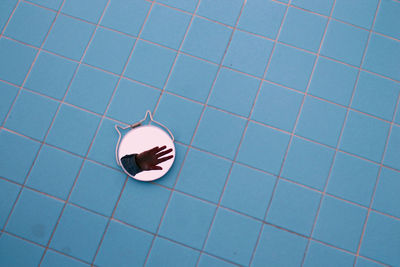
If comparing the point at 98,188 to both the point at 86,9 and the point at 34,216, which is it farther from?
the point at 86,9

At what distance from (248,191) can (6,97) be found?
1.64 m

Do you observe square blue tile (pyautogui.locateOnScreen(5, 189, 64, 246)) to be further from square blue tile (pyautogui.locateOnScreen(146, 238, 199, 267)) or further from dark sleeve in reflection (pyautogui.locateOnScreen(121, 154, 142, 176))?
square blue tile (pyautogui.locateOnScreen(146, 238, 199, 267))

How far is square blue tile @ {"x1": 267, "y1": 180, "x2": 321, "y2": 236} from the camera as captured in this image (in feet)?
6.26

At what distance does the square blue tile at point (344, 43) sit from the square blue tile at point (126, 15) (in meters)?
1.24

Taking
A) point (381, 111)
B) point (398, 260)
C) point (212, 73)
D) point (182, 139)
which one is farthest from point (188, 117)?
point (398, 260)

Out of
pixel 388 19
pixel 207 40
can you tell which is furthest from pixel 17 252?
pixel 388 19

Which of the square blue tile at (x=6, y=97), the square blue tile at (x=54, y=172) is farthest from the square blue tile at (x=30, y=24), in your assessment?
the square blue tile at (x=54, y=172)

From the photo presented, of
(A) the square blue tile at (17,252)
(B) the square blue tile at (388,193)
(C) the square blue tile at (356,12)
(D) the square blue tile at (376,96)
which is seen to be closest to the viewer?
(A) the square blue tile at (17,252)

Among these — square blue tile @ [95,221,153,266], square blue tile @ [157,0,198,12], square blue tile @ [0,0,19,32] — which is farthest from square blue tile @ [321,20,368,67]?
square blue tile @ [0,0,19,32]

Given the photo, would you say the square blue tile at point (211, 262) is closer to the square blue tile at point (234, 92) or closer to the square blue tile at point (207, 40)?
the square blue tile at point (234, 92)

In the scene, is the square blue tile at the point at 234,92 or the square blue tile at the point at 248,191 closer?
the square blue tile at the point at 248,191

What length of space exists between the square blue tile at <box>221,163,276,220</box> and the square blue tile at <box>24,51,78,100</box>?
3.99ft

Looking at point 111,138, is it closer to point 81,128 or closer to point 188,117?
point 81,128

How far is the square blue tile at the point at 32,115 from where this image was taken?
1.96 metres
